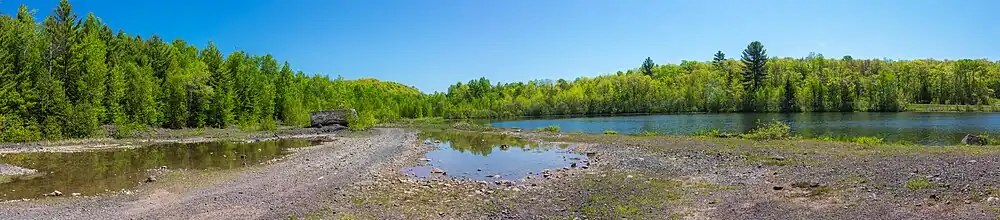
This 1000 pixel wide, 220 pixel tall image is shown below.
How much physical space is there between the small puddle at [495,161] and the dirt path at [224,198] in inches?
117

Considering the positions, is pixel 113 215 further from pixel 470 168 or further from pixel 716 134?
pixel 716 134

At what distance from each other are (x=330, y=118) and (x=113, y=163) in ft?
115

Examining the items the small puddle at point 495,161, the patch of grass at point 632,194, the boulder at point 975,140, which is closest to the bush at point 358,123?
the small puddle at point 495,161

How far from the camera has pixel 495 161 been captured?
29938 millimetres

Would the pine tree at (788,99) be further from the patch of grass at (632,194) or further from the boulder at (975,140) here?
the patch of grass at (632,194)

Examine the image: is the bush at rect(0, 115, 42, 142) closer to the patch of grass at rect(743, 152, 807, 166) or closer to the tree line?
the patch of grass at rect(743, 152, 807, 166)

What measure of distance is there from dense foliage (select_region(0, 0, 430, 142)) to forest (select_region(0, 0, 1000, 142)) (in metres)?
0.11

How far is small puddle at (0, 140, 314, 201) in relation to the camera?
63.5ft

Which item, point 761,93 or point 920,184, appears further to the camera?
point 761,93

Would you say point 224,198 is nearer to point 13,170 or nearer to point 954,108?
point 13,170

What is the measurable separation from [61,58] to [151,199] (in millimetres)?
39734

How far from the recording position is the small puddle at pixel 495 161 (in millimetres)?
23956

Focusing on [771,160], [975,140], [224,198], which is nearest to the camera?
[224,198]

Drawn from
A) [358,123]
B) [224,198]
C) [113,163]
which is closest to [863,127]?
[358,123]
